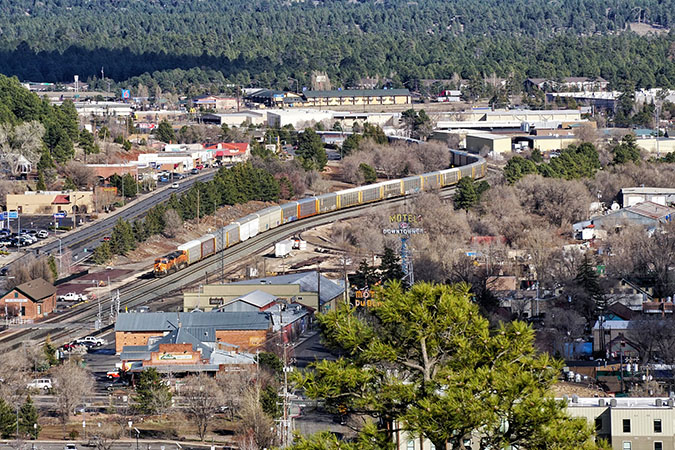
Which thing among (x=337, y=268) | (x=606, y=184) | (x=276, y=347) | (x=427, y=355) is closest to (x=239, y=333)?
(x=276, y=347)

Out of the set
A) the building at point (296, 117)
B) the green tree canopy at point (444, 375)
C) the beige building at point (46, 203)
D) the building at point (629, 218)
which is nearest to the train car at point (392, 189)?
the building at point (629, 218)

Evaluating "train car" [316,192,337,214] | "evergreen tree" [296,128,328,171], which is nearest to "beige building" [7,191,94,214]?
"train car" [316,192,337,214]

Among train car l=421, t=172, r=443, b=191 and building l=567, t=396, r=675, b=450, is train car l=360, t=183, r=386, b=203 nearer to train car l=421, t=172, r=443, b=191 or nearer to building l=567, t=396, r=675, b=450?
train car l=421, t=172, r=443, b=191

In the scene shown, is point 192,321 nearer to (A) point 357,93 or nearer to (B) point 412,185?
(B) point 412,185

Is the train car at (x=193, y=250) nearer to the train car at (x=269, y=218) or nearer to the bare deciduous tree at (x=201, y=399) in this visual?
the train car at (x=269, y=218)

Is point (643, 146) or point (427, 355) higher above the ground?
point (427, 355)

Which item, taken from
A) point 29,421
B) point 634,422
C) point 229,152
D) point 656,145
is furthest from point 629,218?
point 634,422

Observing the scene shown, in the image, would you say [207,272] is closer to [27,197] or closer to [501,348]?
[27,197]
